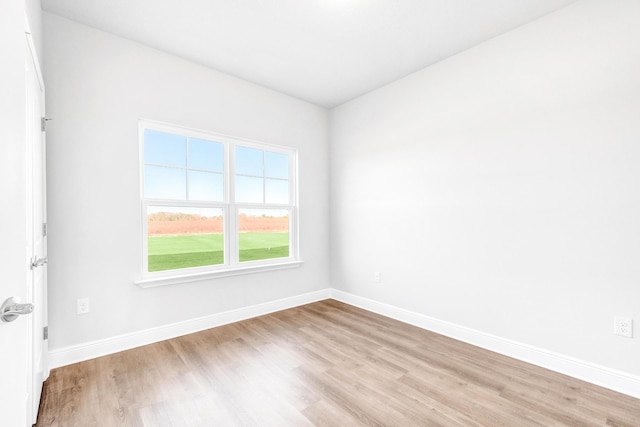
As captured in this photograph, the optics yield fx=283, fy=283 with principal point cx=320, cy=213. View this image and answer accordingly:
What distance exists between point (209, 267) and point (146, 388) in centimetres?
131

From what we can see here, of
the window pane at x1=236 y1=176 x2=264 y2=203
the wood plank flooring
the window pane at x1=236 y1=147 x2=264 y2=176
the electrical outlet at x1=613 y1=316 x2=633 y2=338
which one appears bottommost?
the wood plank flooring

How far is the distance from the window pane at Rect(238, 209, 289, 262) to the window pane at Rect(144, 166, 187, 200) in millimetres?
745

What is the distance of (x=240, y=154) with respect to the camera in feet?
11.3

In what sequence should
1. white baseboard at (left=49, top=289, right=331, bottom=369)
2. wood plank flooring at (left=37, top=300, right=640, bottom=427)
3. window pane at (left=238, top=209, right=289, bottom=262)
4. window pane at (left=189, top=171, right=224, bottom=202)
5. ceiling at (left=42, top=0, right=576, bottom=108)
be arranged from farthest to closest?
window pane at (left=238, top=209, right=289, bottom=262) → window pane at (left=189, top=171, right=224, bottom=202) → white baseboard at (left=49, top=289, right=331, bottom=369) → ceiling at (left=42, top=0, right=576, bottom=108) → wood plank flooring at (left=37, top=300, right=640, bottom=427)

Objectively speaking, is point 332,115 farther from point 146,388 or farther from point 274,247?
point 146,388

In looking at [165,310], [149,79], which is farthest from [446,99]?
[165,310]

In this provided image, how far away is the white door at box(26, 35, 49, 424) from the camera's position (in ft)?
5.32

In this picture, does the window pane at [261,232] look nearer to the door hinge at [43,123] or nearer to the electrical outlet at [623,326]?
the door hinge at [43,123]

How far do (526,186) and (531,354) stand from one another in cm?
141

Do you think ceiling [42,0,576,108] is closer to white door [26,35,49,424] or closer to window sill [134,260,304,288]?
white door [26,35,49,424]

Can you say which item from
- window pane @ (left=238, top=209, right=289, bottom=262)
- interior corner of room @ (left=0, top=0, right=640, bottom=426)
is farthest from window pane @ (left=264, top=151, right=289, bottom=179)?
window pane @ (left=238, top=209, right=289, bottom=262)

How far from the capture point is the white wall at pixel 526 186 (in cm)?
201

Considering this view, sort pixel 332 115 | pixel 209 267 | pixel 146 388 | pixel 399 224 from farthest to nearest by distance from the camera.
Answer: pixel 332 115 → pixel 399 224 → pixel 209 267 → pixel 146 388

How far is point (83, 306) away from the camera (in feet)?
7.84
